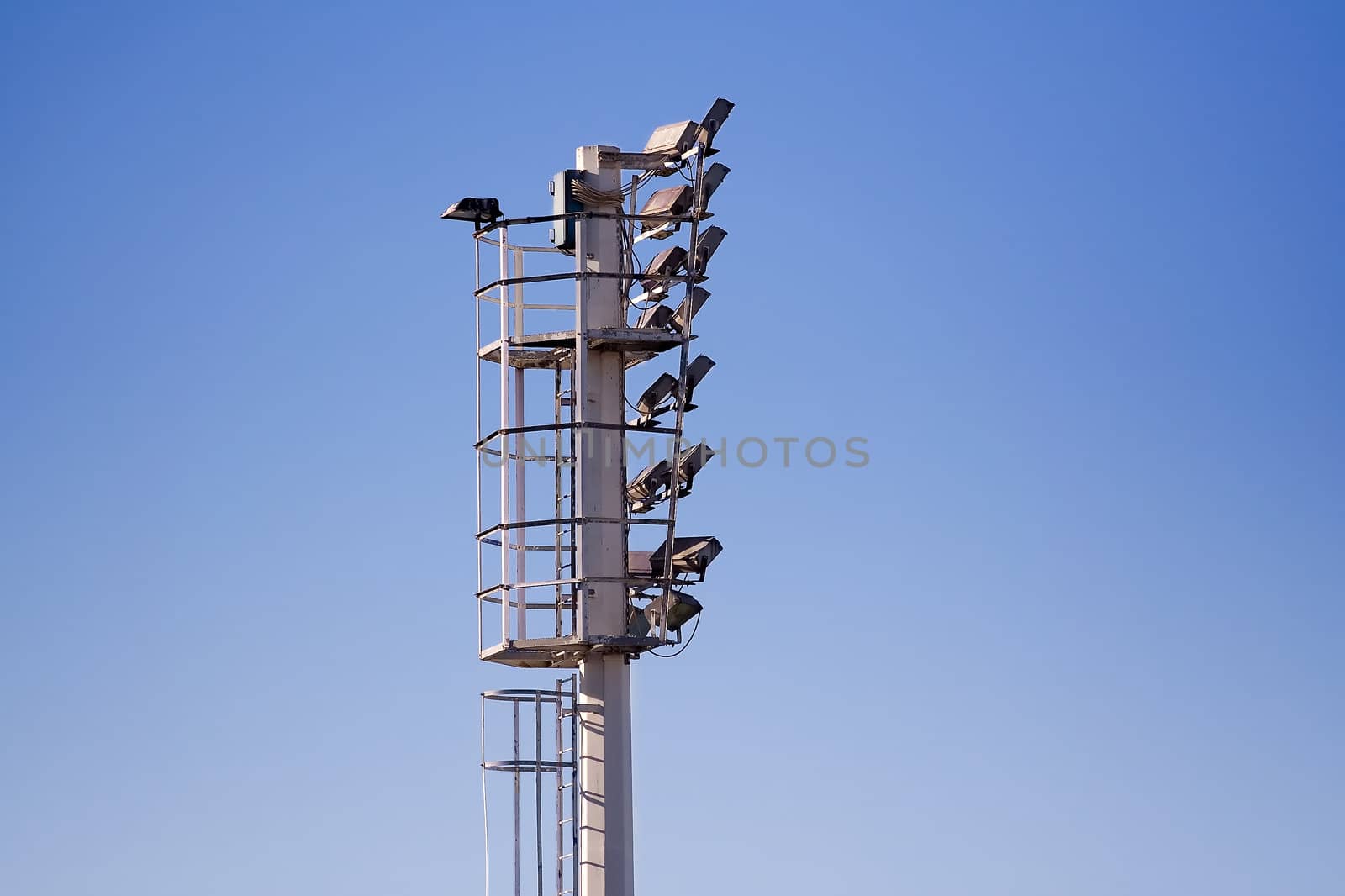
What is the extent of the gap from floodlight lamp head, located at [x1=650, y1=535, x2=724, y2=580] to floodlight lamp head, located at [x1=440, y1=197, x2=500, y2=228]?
19.2 ft

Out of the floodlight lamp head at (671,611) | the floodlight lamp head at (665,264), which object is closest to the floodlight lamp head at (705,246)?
the floodlight lamp head at (665,264)

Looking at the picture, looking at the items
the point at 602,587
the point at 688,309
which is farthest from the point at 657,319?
the point at 602,587

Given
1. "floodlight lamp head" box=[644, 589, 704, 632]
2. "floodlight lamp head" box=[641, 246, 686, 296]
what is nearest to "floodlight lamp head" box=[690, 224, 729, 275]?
"floodlight lamp head" box=[641, 246, 686, 296]

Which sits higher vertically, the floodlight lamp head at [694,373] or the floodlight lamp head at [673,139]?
the floodlight lamp head at [673,139]

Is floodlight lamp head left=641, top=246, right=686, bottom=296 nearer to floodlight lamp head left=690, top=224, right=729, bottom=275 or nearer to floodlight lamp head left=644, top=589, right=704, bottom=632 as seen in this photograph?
floodlight lamp head left=690, top=224, right=729, bottom=275

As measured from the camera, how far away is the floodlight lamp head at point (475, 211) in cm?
4544

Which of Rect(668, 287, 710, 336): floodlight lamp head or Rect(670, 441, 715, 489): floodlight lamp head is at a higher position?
Rect(668, 287, 710, 336): floodlight lamp head

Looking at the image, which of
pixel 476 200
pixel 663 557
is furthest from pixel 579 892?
pixel 476 200

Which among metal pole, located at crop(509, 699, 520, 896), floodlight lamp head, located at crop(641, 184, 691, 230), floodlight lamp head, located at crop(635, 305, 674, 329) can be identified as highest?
floodlight lamp head, located at crop(641, 184, 691, 230)

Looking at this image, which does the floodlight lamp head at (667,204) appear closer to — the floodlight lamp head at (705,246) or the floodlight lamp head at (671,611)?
the floodlight lamp head at (705,246)

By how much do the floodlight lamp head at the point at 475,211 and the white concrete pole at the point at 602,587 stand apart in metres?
1.42

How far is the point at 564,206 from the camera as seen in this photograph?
45625 mm

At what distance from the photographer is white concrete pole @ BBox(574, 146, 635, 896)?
44031 millimetres

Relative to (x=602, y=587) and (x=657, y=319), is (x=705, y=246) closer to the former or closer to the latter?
(x=657, y=319)
